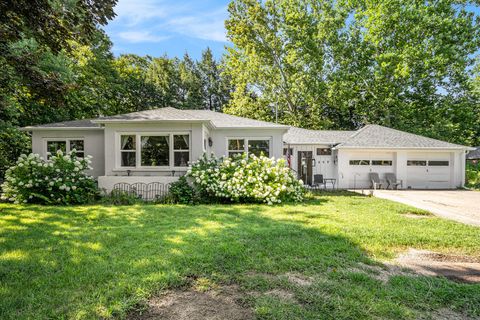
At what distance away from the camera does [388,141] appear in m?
17.5

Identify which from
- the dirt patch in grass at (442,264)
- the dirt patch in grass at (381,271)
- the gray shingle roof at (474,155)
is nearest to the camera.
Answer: the dirt patch in grass at (381,271)

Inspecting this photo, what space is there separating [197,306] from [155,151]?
963 centimetres

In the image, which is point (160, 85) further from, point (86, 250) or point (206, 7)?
point (86, 250)

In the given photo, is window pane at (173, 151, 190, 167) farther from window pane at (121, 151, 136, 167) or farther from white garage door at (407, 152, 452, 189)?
white garage door at (407, 152, 452, 189)

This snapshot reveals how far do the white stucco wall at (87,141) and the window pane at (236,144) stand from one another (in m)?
6.29

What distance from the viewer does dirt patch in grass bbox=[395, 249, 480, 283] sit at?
12.4ft

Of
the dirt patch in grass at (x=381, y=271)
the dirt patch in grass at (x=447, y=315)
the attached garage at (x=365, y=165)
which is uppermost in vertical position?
the attached garage at (x=365, y=165)

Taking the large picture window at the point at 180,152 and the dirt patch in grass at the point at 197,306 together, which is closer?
the dirt patch in grass at the point at 197,306

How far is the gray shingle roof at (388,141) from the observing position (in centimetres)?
1686

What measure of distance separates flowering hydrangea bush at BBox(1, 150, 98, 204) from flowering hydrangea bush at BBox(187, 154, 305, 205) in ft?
12.9

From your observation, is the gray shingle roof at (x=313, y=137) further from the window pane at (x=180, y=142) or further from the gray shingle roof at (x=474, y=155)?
the gray shingle roof at (x=474, y=155)

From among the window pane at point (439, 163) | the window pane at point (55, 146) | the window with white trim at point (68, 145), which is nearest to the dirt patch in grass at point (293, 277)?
the window with white trim at point (68, 145)

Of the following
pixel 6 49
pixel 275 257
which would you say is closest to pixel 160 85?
pixel 6 49

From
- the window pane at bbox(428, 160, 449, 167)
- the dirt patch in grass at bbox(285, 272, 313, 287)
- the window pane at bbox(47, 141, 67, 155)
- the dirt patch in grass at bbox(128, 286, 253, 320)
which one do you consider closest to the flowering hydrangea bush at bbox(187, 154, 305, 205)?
the dirt patch in grass at bbox(285, 272, 313, 287)
